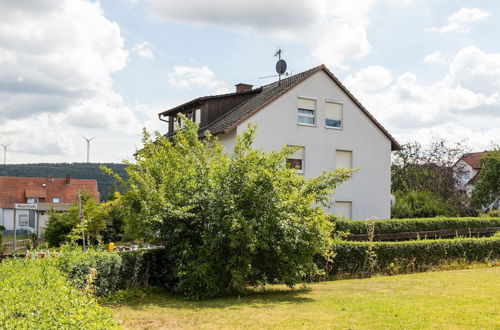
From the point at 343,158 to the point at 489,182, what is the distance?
18.1m

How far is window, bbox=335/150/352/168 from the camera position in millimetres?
30125

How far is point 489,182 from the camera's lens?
139ft

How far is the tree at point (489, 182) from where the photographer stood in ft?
138

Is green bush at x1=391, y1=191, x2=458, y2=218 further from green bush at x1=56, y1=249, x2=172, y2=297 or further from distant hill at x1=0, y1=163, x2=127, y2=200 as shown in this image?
distant hill at x1=0, y1=163, x2=127, y2=200

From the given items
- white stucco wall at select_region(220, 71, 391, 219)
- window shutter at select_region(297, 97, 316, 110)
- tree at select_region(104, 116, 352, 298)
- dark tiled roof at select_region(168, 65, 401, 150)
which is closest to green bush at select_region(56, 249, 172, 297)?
tree at select_region(104, 116, 352, 298)

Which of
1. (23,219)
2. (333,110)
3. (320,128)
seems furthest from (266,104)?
(23,219)

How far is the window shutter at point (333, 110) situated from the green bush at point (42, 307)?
2341 centimetres

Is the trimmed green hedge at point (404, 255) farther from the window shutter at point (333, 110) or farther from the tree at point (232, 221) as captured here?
the window shutter at point (333, 110)

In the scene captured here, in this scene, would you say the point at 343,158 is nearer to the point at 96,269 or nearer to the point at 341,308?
the point at 341,308

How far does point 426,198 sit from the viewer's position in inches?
1304

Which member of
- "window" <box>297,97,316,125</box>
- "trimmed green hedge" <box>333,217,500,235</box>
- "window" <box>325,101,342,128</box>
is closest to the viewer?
"trimmed green hedge" <box>333,217,500,235</box>

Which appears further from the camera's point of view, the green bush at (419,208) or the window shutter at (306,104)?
the green bush at (419,208)

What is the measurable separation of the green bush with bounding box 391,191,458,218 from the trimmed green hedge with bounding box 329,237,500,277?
11.2 metres

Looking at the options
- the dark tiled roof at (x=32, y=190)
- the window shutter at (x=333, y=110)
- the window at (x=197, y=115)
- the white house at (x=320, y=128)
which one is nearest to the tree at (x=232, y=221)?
the white house at (x=320, y=128)
